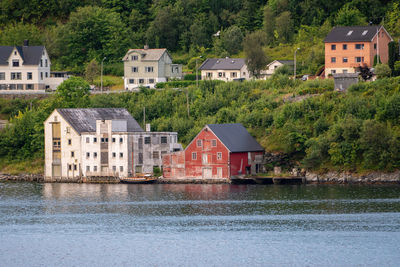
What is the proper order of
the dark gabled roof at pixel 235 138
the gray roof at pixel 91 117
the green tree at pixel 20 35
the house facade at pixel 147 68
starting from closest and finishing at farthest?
the dark gabled roof at pixel 235 138 → the gray roof at pixel 91 117 → the house facade at pixel 147 68 → the green tree at pixel 20 35

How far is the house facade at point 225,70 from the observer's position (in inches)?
4742

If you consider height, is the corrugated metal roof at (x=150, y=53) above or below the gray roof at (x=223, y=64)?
above

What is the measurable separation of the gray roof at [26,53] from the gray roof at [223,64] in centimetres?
2290

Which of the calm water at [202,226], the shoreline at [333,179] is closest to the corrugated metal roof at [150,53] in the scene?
the shoreline at [333,179]

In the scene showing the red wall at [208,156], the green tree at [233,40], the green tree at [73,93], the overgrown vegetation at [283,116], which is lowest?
the red wall at [208,156]

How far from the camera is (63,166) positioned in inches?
3772

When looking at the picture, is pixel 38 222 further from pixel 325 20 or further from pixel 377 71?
pixel 325 20

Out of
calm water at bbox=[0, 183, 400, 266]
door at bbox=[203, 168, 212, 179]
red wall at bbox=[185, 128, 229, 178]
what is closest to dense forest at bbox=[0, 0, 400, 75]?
red wall at bbox=[185, 128, 229, 178]

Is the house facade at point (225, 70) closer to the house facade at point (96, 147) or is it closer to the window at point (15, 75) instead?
the window at point (15, 75)

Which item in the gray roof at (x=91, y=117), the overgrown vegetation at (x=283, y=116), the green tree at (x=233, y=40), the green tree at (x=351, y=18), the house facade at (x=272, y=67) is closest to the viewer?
the overgrown vegetation at (x=283, y=116)

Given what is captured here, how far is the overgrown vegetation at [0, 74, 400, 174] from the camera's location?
281 ft

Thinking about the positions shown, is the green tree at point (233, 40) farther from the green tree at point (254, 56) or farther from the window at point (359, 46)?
the window at point (359, 46)

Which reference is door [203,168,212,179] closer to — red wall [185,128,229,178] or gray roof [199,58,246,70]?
red wall [185,128,229,178]

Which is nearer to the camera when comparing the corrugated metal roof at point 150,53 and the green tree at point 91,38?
the corrugated metal roof at point 150,53
